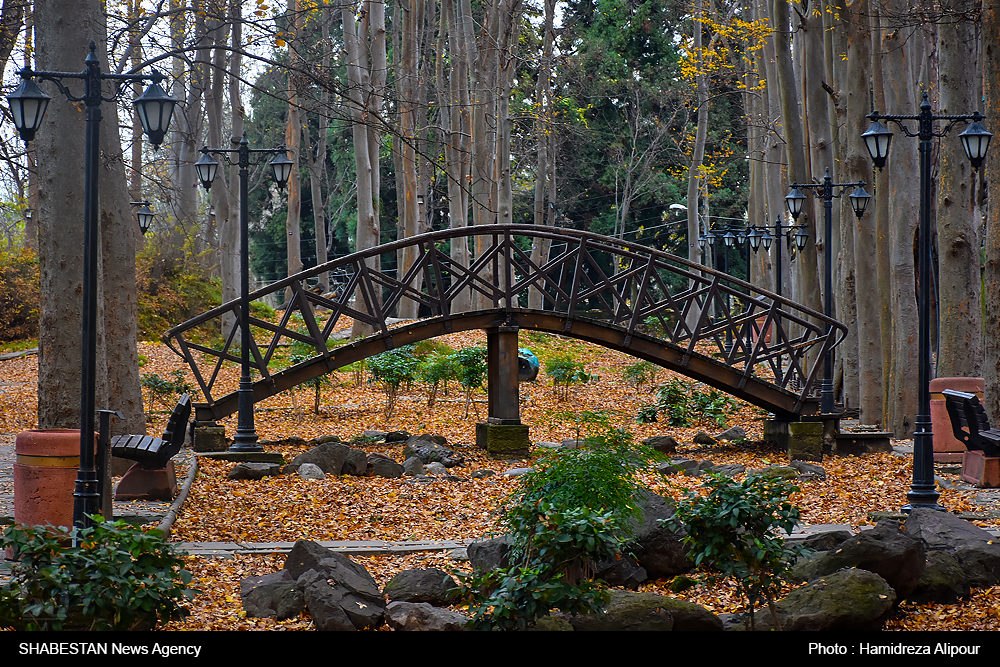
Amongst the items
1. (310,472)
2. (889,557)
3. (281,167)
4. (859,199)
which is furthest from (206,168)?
(889,557)

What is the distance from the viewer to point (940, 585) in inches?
241

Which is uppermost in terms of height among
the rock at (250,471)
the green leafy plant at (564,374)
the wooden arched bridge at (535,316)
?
the wooden arched bridge at (535,316)

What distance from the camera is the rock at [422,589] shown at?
6199 mm

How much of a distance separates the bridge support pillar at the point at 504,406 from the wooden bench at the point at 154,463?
5137 mm

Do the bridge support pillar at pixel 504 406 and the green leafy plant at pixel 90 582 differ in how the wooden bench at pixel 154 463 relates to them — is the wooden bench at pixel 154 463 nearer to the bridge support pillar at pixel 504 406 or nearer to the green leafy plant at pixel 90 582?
the green leafy plant at pixel 90 582

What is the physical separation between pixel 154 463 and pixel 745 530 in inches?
225

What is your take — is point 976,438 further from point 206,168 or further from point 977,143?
point 206,168

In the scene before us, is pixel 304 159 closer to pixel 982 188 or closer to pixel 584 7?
pixel 584 7

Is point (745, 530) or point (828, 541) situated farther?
point (828, 541)

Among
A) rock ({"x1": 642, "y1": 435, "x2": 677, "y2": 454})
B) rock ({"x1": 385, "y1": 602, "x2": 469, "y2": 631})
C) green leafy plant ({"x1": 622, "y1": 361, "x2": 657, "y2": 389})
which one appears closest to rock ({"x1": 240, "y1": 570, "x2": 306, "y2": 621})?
rock ({"x1": 385, "y1": 602, "x2": 469, "y2": 631})

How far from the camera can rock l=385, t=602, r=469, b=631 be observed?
5465 mm

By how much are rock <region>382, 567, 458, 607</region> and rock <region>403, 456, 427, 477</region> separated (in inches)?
199

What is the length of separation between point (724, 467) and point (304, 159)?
3293 cm

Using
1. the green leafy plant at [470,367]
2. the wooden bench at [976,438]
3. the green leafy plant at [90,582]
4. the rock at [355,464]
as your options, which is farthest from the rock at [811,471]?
the green leafy plant at [90,582]
